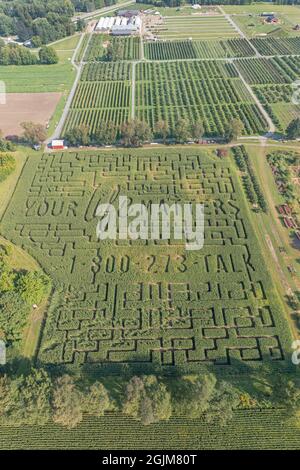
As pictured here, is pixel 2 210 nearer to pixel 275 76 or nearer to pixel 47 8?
pixel 275 76

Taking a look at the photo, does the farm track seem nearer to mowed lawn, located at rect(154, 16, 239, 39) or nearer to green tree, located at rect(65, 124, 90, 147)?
mowed lawn, located at rect(154, 16, 239, 39)

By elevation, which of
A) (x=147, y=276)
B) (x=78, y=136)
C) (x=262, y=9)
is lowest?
(x=147, y=276)

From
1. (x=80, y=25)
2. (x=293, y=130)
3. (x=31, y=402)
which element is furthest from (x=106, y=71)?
(x=31, y=402)

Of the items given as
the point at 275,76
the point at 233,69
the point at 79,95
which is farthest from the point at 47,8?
the point at 275,76

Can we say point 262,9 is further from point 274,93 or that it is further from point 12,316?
point 12,316

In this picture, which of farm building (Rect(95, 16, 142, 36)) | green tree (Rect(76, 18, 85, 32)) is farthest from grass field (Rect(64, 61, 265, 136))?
green tree (Rect(76, 18, 85, 32))
